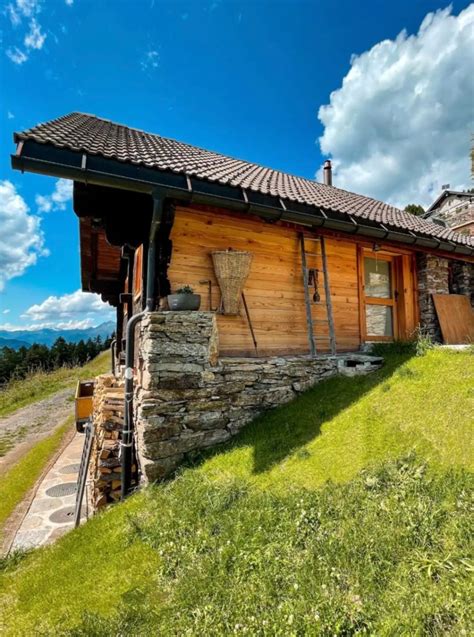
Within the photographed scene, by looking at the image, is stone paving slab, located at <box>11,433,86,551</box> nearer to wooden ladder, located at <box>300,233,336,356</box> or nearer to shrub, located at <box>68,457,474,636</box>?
shrub, located at <box>68,457,474,636</box>

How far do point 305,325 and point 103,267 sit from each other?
249 inches

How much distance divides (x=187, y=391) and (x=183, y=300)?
49.5 inches

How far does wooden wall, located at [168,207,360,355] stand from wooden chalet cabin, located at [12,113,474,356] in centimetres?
2

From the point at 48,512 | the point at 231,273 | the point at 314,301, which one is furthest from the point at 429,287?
the point at 48,512

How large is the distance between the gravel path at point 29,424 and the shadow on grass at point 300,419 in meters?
6.65

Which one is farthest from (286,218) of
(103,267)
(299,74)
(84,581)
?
(299,74)

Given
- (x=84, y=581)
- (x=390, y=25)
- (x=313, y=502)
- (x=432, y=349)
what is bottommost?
(x=84, y=581)

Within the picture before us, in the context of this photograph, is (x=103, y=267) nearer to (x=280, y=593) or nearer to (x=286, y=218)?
(x=286, y=218)

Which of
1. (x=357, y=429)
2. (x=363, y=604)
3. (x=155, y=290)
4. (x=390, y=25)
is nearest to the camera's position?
(x=363, y=604)

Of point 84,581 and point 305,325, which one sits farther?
point 305,325

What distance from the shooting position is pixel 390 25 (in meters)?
8.36

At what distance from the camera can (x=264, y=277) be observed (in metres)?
6.03

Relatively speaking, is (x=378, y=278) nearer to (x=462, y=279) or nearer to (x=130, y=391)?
(x=462, y=279)

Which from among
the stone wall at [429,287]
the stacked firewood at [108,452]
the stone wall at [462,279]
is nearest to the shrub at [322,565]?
the stacked firewood at [108,452]
